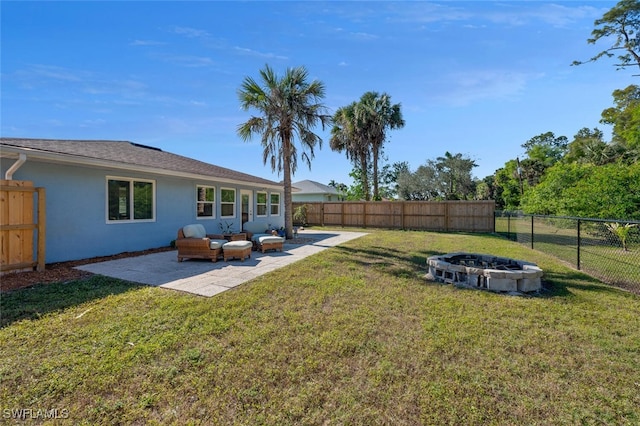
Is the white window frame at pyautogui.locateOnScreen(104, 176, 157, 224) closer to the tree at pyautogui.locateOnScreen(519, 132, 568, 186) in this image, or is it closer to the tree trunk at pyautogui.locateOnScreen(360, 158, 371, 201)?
the tree trunk at pyautogui.locateOnScreen(360, 158, 371, 201)

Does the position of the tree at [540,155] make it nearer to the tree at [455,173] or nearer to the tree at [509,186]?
the tree at [509,186]

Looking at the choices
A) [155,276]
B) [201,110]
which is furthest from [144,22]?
[155,276]

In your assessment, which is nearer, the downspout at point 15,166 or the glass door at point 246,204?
the downspout at point 15,166

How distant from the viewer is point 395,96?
66.2ft

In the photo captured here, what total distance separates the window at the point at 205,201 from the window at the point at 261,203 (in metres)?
3.24

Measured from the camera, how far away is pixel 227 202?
490 inches

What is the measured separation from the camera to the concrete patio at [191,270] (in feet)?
16.8

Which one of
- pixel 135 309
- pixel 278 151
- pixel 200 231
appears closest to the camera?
pixel 135 309

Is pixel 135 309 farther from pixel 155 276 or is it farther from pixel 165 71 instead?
pixel 165 71

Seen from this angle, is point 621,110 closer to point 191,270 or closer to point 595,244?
point 595,244

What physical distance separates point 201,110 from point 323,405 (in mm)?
13733

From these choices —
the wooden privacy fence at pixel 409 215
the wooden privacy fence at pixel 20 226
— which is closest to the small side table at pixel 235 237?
the wooden privacy fence at pixel 20 226

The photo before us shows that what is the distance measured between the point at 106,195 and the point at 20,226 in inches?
94.1

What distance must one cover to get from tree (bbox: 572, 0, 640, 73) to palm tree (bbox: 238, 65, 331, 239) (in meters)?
19.7
